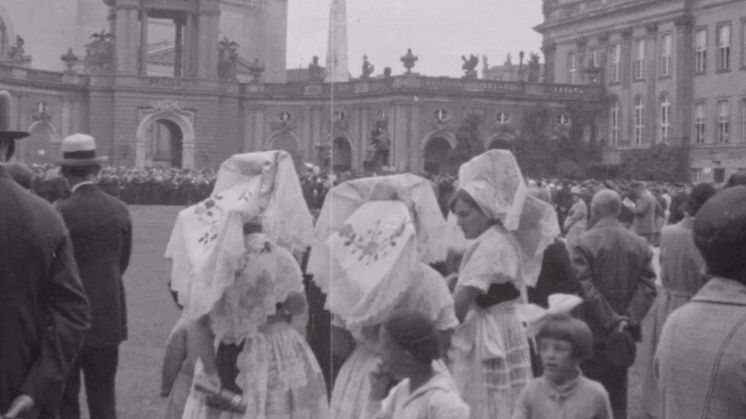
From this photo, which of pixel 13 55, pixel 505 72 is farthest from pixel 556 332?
pixel 505 72

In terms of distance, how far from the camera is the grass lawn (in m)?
11.9

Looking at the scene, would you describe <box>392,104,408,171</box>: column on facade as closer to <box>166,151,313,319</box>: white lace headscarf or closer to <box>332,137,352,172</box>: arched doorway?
<box>332,137,352,172</box>: arched doorway

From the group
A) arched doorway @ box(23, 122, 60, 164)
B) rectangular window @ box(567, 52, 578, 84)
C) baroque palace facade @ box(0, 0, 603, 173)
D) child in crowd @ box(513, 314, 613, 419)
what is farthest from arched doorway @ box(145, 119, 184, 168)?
child in crowd @ box(513, 314, 613, 419)

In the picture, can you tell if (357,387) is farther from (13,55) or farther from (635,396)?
(13,55)

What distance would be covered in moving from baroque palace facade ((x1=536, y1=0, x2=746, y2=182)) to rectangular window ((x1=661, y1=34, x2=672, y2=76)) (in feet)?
0.15

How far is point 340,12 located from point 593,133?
55.3 metres

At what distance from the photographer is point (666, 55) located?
63344 millimetres

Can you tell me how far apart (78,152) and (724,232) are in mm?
5811

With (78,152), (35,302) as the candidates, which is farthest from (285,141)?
(35,302)

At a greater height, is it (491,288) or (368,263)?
(368,263)

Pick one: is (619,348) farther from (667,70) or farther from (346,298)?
(667,70)

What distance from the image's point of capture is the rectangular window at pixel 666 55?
207 feet

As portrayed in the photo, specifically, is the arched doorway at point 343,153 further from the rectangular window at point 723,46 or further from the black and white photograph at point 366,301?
the black and white photograph at point 366,301

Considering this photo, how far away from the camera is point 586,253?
1013 centimetres
